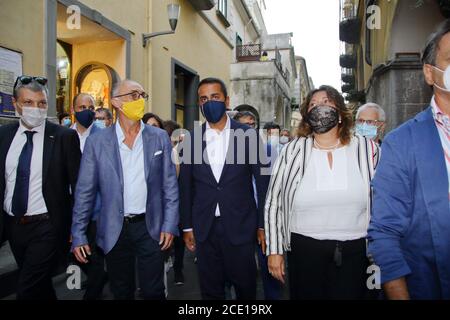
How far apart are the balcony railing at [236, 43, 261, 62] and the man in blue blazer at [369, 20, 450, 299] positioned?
19195 millimetres

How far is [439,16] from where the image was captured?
8391mm

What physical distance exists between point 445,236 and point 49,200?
2.65m

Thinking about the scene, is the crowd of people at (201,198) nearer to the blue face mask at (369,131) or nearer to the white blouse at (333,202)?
the white blouse at (333,202)

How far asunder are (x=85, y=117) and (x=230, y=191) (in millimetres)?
2303

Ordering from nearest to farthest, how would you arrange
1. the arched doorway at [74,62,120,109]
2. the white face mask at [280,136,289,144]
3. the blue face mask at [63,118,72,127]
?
1. the blue face mask at [63,118,72,127]
2. the arched doorway at [74,62,120,109]
3. the white face mask at [280,136,289,144]

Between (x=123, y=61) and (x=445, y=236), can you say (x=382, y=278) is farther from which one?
(x=123, y=61)

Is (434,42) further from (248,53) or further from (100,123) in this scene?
(248,53)

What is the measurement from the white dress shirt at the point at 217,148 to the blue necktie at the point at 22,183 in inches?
54.7

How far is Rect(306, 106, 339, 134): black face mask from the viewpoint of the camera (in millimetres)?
2568

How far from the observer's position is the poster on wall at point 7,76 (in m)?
5.22

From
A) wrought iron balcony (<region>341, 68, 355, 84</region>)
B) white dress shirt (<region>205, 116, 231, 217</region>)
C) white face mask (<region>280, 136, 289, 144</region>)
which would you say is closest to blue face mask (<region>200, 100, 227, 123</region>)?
white dress shirt (<region>205, 116, 231, 217</region>)

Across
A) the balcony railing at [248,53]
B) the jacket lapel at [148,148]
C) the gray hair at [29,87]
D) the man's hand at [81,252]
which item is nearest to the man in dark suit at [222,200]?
the jacket lapel at [148,148]

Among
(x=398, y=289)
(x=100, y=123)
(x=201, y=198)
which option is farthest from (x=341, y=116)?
(x=100, y=123)

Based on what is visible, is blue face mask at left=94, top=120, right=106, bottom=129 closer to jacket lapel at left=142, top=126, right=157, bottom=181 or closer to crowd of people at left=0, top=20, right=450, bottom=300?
crowd of people at left=0, top=20, right=450, bottom=300
